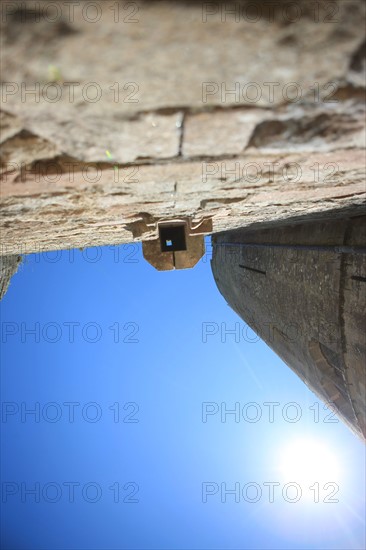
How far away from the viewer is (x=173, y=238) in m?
3.01

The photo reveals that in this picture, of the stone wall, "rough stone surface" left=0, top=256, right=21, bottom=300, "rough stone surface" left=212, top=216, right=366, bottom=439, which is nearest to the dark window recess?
the stone wall

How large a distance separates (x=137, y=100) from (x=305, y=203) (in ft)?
6.40

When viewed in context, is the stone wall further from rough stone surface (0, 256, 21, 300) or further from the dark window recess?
rough stone surface (0, 256, 21, 300)

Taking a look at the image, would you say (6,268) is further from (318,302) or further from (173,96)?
(318,302)

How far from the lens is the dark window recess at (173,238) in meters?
2.91

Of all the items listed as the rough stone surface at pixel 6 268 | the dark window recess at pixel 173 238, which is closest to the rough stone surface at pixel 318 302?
the dark window recess at pixel 173 238

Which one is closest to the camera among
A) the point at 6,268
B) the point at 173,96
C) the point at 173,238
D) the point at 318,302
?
the point at 173,96

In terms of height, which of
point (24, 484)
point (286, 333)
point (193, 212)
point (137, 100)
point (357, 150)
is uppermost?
point (193, 212)

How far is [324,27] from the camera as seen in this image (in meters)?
0.87

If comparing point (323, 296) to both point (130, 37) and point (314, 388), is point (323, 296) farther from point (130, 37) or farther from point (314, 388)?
point (130, 37)

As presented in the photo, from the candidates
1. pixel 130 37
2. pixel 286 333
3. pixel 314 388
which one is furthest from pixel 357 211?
pixel 130 37

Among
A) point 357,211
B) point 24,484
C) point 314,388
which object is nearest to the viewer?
point 357,211

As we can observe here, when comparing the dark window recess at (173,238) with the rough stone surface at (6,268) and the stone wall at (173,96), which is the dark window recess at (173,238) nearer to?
the stone wall at (173,96)

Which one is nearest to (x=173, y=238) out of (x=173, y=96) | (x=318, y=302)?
(x=318, y=302)
